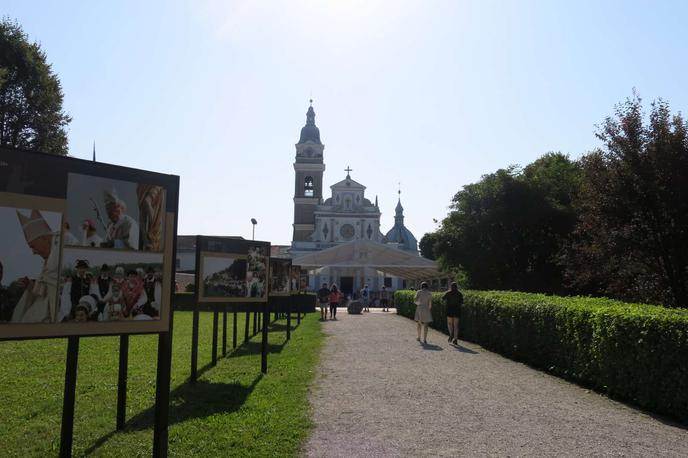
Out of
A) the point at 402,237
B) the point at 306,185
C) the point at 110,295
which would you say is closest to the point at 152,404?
the point at 110,295

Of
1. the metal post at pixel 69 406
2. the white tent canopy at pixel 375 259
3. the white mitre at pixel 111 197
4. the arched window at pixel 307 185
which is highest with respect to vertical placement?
the arched window at pixel 307 185

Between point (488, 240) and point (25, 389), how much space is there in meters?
22.5

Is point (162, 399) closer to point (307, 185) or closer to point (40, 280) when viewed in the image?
point (40, 280)

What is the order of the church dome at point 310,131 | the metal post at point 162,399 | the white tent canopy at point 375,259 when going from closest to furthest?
the metal post at point 162,399
the white tent canopy at point 375,259
the church dome at point 310,131

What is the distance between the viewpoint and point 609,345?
8195 mm

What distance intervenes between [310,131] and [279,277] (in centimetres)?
6793

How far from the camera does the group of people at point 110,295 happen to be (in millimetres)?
4312

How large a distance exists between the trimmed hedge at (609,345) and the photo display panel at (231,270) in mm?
4771

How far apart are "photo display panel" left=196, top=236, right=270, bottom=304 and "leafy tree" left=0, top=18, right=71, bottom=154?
2025cm

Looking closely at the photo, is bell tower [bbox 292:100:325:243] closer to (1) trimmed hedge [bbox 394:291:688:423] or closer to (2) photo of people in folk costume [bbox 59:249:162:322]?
(1) trimmed hedge [bbox 394:291:688:423]

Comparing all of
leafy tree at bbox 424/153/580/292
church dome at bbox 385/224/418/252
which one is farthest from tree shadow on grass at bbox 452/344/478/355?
church dome at bbox 385/224/418/252

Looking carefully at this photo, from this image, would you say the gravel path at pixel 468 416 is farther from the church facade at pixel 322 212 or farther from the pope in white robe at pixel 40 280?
the church facade at pixel 322 212

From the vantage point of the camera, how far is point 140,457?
195 inches

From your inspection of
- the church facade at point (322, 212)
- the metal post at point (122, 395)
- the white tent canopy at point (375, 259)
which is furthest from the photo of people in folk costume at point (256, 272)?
the church facade at point (322, 212)
